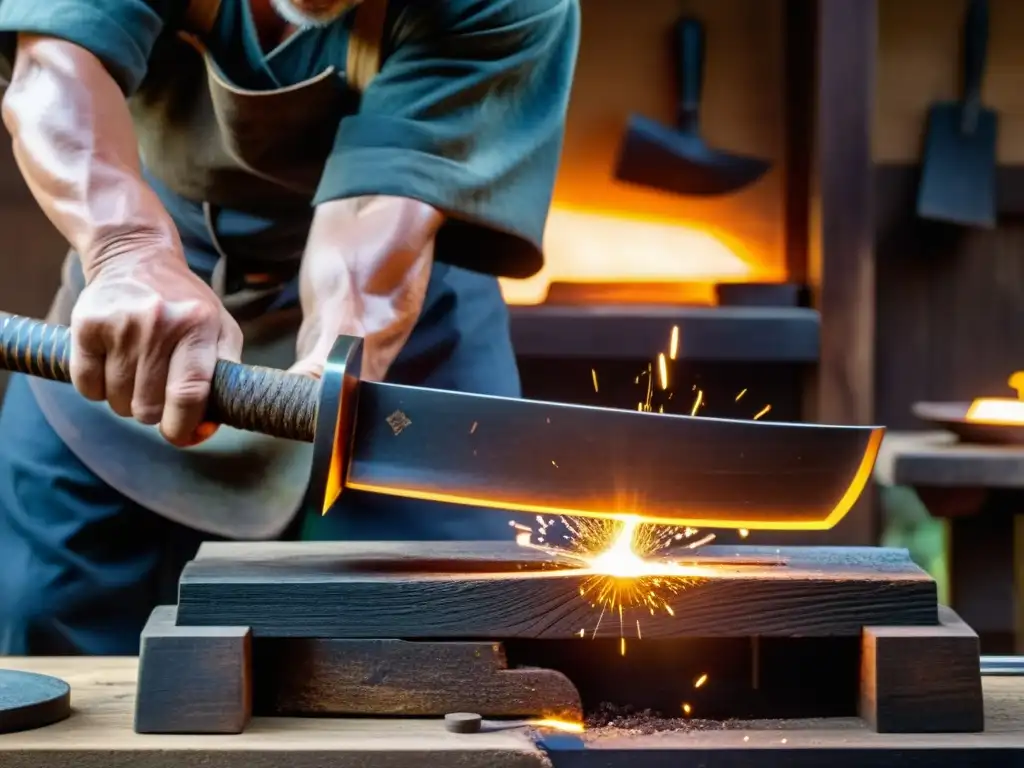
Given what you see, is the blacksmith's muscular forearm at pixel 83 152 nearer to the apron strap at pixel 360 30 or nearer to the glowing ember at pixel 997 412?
the apron strap at pixel 360 30

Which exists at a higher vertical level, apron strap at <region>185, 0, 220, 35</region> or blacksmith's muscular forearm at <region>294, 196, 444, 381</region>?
apron strap at <region>185, 0, 220, 35</region>

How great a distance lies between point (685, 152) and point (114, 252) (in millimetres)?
1364

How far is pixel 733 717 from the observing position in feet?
3.00

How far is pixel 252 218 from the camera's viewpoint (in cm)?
131

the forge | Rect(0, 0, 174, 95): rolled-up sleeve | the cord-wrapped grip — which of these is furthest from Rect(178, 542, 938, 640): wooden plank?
Rect(0, 0, 174, 95): rolled-up sleeve

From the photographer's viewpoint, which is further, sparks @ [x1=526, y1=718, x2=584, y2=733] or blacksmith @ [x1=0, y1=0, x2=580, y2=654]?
blacksmith @ [x1=0, y1=0, x2=580, y2=654]

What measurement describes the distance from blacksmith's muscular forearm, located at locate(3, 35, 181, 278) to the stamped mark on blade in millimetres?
296

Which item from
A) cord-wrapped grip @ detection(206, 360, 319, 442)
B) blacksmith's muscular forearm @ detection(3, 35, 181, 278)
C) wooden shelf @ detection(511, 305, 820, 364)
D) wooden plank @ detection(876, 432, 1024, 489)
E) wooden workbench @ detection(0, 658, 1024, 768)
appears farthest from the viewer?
wooden shelf @ detection(511, 305, 820, 364)

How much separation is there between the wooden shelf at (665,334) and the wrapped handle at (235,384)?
118 centimetres

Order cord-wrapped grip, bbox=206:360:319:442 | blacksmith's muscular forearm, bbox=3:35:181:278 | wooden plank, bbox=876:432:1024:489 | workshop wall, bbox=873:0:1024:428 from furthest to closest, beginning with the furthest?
workshop wall, bbox=873:0:1024:428 < wooden plank, bbox=876:432:1024:489 < blacksmith's muscular forearm, bbox=3:35:181:278 < cord-wrapped grip, bbox=206:360:319:442

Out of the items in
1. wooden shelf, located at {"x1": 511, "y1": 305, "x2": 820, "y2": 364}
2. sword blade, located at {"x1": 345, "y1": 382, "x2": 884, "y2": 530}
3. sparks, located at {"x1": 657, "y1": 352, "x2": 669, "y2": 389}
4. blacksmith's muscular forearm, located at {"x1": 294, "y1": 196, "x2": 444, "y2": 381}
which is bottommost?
sword blade, located at {"x1": 345, "y1": 382, "x2": 884, "y2": 530}

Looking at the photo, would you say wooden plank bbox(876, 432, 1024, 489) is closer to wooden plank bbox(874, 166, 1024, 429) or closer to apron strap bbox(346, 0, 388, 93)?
wooden plank bbox(874, 166, 1024, 429)

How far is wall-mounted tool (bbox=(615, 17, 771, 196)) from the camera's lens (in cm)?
230

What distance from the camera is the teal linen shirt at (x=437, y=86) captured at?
3.81ft
